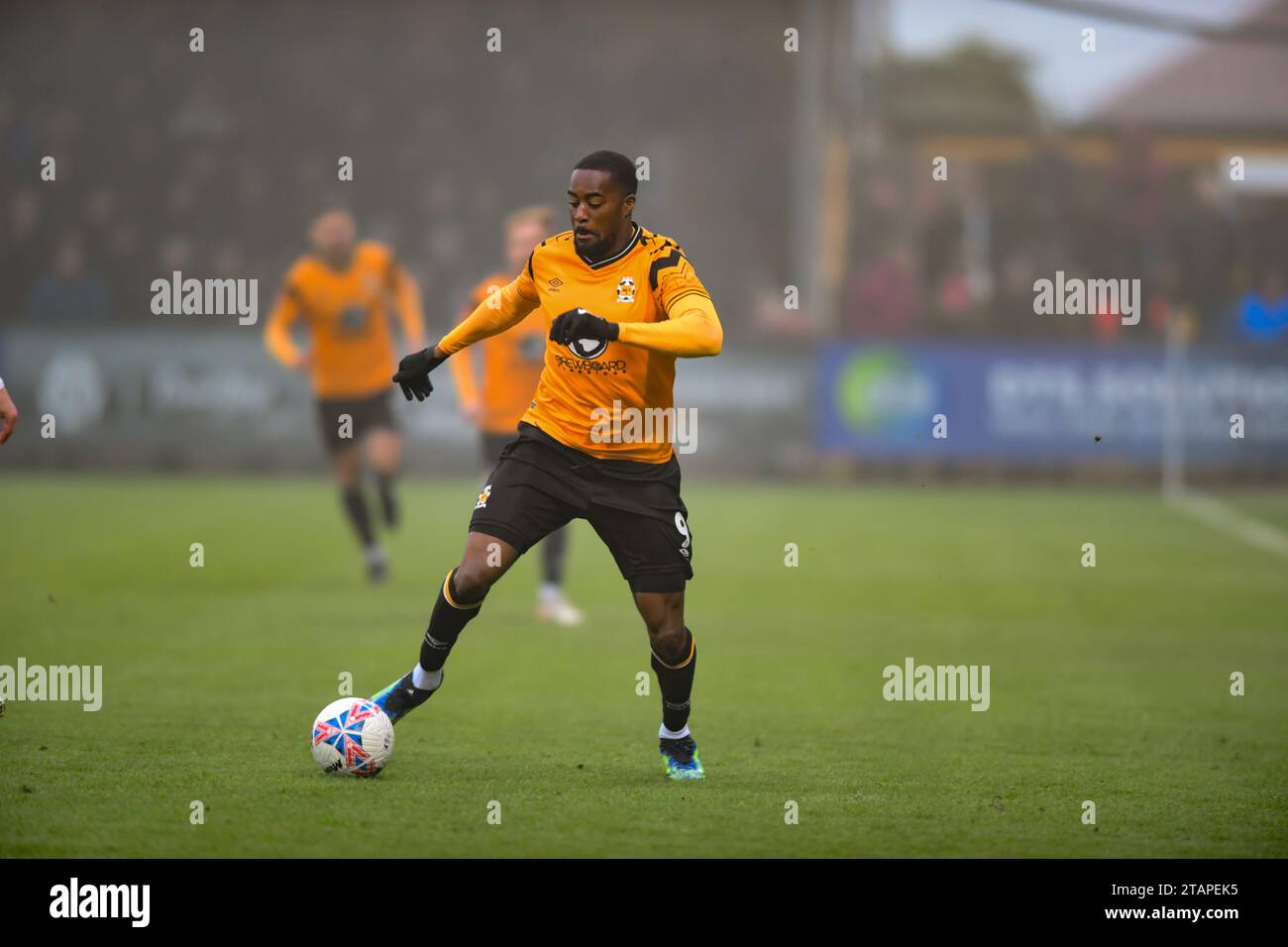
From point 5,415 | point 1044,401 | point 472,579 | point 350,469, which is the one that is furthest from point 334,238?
point 1044,401

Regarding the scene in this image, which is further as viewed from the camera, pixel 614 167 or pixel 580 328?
pixel 614 167

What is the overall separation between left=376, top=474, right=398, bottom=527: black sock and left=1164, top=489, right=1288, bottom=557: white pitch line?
7.69m

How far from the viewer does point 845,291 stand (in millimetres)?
24859

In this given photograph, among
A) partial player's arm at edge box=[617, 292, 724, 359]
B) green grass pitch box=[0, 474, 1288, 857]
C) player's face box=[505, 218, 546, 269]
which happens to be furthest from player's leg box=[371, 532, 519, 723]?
player's face box=[505, 218, 546, 269]

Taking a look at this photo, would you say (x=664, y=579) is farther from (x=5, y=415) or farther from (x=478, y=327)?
(x=5, y=415)

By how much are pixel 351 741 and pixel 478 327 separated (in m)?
1.61

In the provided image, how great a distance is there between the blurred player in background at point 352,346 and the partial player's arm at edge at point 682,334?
23.2 ft

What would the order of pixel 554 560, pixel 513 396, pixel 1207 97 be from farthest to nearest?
1. pixel 1207 97
2. pixel 513 396
3. pixel 554 560

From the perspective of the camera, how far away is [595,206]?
6582mm

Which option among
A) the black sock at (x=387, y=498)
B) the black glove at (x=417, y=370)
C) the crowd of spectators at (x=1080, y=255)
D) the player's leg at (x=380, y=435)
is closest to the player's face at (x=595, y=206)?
the black glove at (x=417, y=370)

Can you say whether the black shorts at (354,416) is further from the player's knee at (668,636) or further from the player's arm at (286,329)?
the player's knee at (668,636)

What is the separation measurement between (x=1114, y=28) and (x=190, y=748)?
1797 cm

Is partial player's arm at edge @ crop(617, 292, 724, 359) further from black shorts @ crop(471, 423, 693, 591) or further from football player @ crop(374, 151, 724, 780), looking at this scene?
black shorts @ crop(471, 423, 693, 591)

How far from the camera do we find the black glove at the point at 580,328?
20.0 ft
